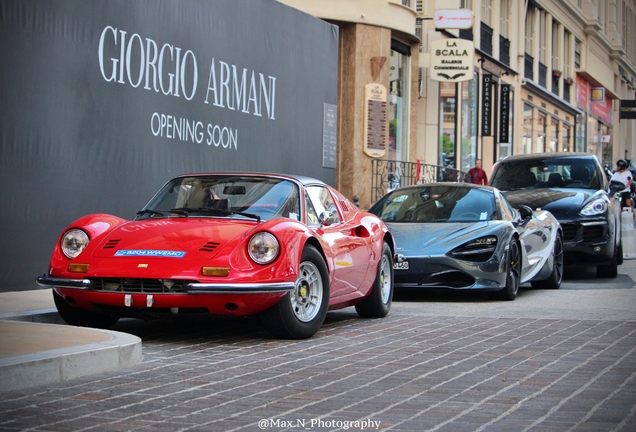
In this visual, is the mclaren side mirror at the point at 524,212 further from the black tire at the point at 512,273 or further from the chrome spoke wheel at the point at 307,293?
the chrome spoke wheel at the point at 307,293

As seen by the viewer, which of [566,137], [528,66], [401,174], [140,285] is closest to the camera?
[140,285]

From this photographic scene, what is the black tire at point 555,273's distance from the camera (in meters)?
12.8

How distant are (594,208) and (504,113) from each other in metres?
19.7

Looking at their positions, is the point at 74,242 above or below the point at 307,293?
above

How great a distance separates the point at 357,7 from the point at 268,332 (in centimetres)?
1498

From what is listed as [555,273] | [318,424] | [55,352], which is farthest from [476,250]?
[318,424]

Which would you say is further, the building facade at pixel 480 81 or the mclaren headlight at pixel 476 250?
the building facade at pixel 480 81

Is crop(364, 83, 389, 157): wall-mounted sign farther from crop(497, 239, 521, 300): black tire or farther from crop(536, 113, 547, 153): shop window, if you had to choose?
crop(536, 113, 547, 153): shop window

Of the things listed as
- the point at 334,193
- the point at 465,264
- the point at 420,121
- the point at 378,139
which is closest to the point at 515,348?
the point at 334,193

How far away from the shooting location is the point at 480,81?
31.0 meters

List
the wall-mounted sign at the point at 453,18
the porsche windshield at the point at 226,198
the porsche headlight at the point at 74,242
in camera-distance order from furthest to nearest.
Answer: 1. the wall-mounted sign at the point at 453,18
2. the porsche windshield at the point at 226,198
3. the porsche headlight at the point at 74,242

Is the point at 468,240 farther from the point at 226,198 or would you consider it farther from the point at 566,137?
the point at 566,137

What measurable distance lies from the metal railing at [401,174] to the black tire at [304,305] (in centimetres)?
1427

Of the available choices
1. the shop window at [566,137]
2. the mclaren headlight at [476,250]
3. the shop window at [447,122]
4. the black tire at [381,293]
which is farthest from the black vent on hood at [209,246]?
the shop window at [566,137]
